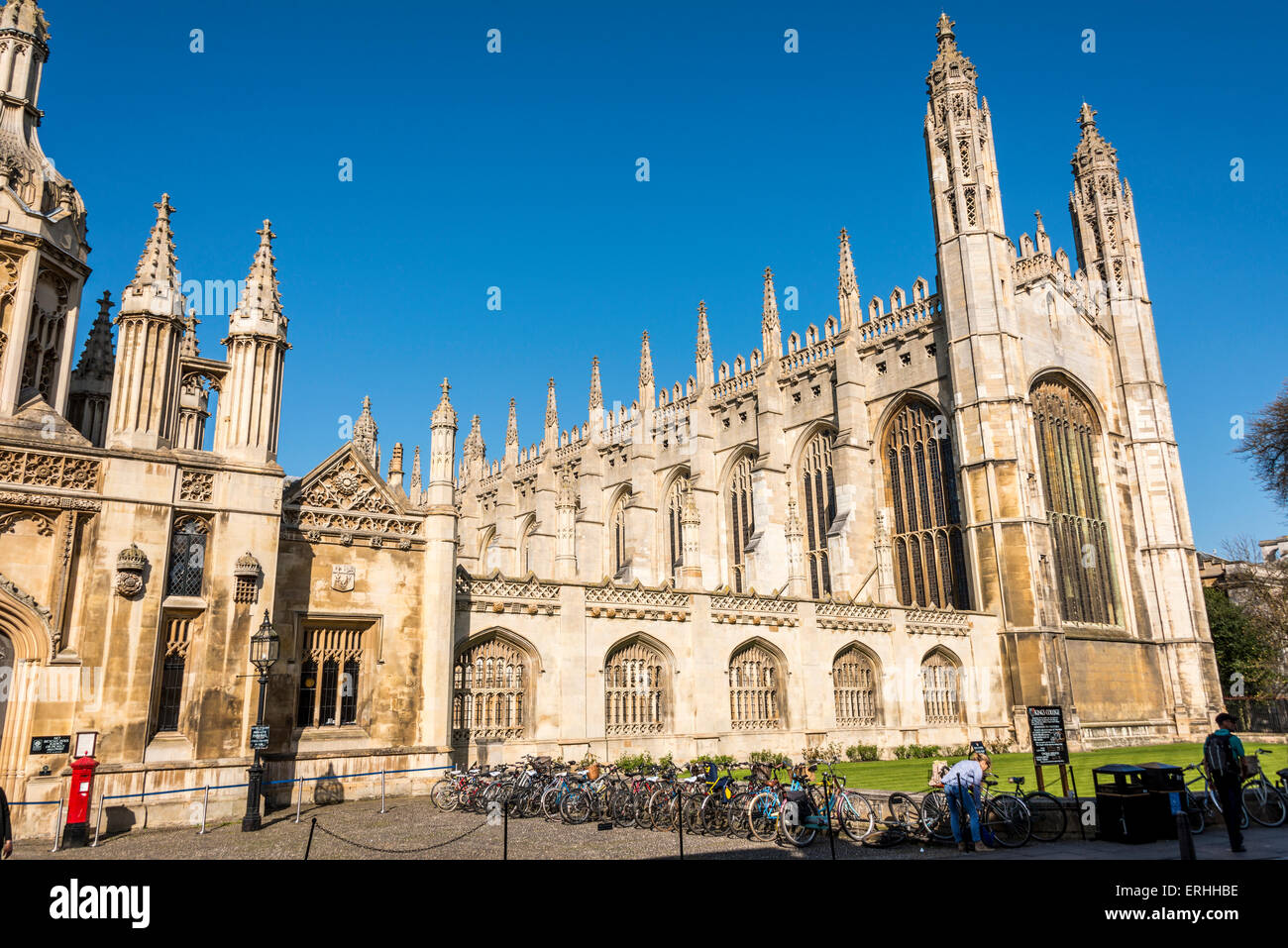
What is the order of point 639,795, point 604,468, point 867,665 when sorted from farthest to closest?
point 604,468
point 867,665
point 639,795

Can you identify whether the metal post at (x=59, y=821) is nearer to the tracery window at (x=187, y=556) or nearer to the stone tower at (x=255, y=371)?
the tracery window at (x=187, y=556)

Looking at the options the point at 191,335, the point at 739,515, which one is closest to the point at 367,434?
the point at 191,335

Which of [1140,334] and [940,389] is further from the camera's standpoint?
[1140,334]

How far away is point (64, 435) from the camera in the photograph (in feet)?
48.9

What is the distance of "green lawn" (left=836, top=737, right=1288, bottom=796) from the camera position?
1786 centimetres

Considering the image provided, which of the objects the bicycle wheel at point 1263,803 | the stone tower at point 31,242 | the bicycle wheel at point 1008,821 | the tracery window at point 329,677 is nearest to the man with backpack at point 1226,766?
the bicycle wheel at point 1263,803

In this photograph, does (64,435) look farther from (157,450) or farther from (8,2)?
(8,2)

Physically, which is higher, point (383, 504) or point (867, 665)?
point (383, 504)

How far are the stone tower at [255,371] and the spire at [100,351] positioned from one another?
25.3 ft

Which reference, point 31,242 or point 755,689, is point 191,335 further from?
point 755,689
